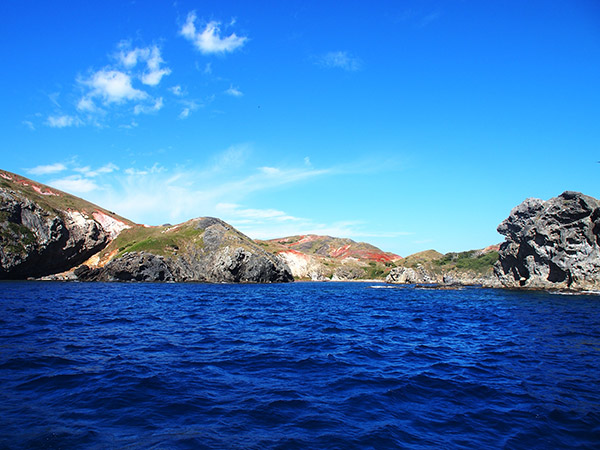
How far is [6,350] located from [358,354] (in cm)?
1644

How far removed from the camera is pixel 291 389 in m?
12.1

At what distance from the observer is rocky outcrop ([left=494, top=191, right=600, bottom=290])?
67562 millimetres

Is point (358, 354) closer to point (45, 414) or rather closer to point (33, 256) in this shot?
point (45, 414)

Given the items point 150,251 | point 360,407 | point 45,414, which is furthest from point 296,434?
point 150,251

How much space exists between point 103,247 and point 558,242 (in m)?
134

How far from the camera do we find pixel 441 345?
67.6 feet

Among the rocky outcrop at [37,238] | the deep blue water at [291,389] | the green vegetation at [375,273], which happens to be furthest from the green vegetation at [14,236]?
the green vegetation at [375,273]

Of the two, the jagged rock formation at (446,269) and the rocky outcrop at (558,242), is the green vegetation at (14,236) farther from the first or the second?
the jagged rock formation at (446,269)

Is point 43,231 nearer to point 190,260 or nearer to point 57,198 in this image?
point 57,198

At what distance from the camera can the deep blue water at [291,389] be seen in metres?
8.64

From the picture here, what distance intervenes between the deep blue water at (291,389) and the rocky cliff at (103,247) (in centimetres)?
8329

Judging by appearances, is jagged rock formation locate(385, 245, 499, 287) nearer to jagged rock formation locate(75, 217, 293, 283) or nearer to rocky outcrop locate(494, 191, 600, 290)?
jagged rock formation locate(75, 217, 293, 283)

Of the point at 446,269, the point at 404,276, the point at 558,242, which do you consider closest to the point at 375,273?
the point at 446,269

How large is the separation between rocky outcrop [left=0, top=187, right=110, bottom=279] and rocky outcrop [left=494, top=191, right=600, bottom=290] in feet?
396
